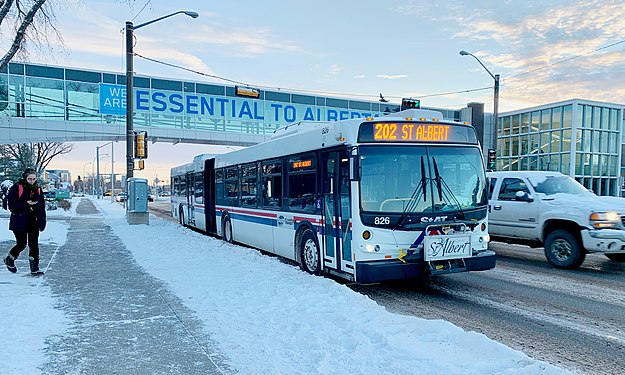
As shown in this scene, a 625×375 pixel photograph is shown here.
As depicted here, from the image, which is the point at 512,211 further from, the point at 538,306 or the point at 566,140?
the point at 566,140

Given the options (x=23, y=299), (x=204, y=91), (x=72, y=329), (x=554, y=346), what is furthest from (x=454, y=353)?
(x=204, y=91)

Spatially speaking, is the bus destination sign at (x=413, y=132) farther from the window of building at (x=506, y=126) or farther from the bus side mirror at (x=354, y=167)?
the window of building at (x=506, y=126)

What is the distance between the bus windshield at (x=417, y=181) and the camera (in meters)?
7.52

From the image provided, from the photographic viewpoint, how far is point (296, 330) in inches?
216

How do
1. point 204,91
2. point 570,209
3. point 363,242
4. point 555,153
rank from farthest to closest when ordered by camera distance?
point 555,153 < point 204,91 < point 570,209 < point 363,242

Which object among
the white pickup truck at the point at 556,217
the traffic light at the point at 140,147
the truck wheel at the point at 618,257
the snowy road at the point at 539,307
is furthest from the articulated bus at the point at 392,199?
the traffic light at the point at 140,147

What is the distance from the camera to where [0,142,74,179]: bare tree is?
144ft

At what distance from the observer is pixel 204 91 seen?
107 feet

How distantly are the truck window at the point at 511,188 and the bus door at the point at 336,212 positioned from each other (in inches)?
220

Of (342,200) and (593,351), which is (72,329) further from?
(593,351)

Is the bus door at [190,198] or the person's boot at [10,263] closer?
the person's boot at [10,263]

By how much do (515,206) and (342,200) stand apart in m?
5.63

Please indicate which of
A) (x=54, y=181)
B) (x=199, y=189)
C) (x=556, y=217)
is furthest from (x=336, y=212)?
(x=54, y=181)

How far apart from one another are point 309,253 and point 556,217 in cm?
544
